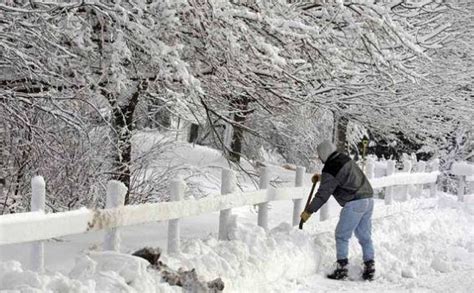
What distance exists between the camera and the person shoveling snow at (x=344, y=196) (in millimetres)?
8211

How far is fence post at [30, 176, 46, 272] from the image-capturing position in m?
5.37

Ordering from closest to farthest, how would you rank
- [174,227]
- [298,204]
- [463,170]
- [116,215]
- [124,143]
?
[116,215]
[174,227]
[298,204]
[124,143]
[463,170]

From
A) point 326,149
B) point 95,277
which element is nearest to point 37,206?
point 95,277

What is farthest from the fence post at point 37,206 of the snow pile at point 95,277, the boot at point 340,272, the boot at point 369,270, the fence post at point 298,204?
the fence post at point 298,204

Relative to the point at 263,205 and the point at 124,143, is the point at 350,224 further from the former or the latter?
the point at 124,143

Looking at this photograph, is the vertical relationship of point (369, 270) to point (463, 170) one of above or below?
below

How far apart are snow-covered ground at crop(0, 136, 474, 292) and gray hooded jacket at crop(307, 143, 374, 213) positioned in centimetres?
65

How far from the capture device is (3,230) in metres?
4.82

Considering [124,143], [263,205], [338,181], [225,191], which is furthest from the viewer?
[124,143]

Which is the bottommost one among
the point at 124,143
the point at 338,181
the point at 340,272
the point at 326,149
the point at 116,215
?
the point at 340,272

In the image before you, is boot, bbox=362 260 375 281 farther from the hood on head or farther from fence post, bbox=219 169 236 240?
fence post, bbox=219 169 236 240

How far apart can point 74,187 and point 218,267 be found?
4522 mm

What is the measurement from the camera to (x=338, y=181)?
8211 millimetres

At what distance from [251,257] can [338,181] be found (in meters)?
1.52
